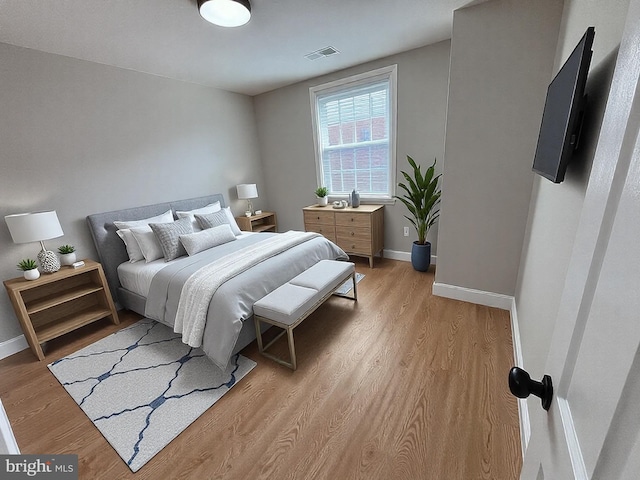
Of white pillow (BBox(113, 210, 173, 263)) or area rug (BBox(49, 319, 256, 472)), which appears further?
white pillow (BBox(113, 210, 173, 263))

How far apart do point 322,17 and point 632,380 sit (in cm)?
269

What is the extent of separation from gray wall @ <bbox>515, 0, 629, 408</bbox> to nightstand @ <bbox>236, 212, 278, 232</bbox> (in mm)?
3386

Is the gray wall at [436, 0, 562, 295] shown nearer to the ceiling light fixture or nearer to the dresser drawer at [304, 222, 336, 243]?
the dresser drawer at [304, 222, 336, 243]

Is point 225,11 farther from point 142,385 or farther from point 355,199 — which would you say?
point 142,385

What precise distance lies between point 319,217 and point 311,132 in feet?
4.21

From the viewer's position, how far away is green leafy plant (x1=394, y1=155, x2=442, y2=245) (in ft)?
9.64

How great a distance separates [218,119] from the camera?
3.80 meters

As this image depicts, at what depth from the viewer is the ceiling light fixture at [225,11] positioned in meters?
1.75

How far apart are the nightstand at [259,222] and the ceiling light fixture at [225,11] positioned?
2.55 m

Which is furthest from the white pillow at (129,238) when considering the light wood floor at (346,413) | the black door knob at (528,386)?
the black door knob at (528,386)

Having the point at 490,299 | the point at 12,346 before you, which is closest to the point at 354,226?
the point at 490,299

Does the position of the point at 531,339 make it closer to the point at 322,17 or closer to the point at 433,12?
the point at 433,12

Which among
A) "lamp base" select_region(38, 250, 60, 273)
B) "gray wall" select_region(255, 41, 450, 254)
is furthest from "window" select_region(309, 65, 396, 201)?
"lamp base" select_region(38, 250, 60, 273)

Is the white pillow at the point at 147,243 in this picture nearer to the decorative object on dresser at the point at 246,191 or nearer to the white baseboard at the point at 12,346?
the white baseboard at the point at 12,346
